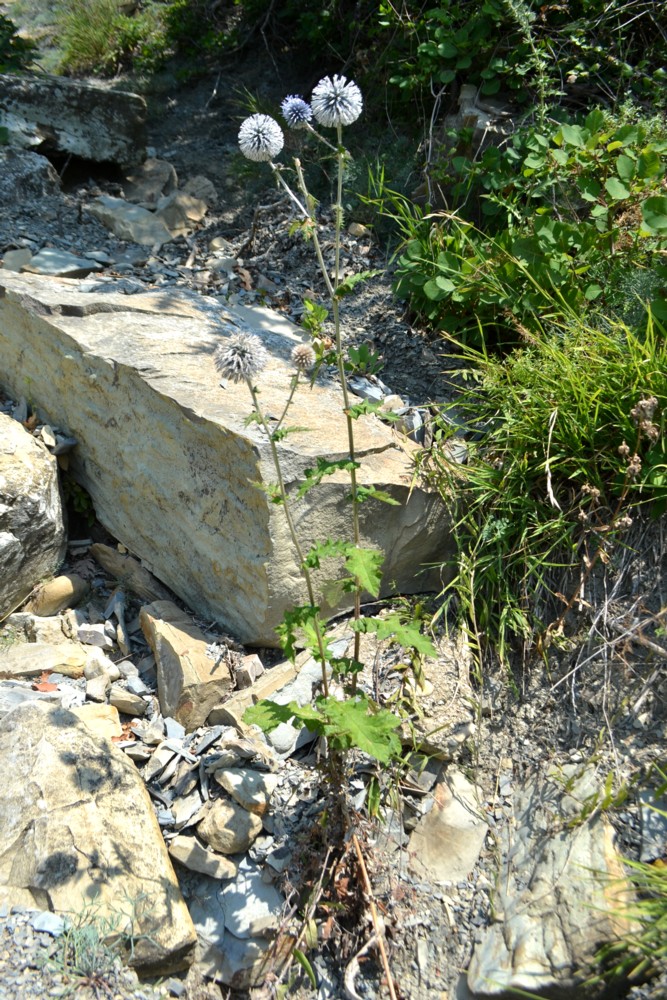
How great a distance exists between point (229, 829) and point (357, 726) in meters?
0.80

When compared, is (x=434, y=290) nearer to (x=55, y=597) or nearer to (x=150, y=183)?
(x=55, y=597)

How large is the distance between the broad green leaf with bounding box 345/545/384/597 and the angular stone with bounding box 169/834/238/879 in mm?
Answer: 1188

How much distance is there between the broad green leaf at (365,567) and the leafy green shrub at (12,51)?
Result: 5163mm

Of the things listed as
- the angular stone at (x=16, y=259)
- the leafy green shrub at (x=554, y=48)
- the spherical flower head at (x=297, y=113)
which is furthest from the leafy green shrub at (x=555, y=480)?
the angular stone at (x=16, y=259)

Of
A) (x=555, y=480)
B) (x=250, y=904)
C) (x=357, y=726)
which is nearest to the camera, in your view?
(x=357, y=726)

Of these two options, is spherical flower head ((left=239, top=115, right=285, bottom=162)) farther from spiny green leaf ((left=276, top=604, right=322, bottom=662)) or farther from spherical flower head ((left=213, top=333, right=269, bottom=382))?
spiny green leaf ((left=276, top=604, right=322, bottom=662))

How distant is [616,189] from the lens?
150 inches

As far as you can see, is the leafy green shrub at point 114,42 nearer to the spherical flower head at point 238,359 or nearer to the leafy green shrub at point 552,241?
the leafy green shrub at point 552,241

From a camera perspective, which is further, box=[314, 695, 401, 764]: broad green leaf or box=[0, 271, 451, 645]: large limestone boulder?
box=[0, 271, 451, 645]: large limestone boulder

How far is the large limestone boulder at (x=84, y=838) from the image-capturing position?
265cm

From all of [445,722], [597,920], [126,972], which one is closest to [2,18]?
[445,722]

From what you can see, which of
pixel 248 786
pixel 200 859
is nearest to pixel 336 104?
pixel 248 786

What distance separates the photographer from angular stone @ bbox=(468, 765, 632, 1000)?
265cm

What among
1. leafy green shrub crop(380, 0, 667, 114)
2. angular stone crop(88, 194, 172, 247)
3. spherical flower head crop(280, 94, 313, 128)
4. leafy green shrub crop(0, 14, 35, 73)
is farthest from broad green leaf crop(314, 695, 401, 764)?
leafy green shrub crop(0, 14, 35, 73)
